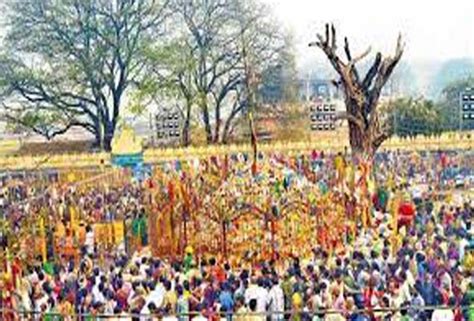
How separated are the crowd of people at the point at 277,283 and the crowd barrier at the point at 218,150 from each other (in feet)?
34.8

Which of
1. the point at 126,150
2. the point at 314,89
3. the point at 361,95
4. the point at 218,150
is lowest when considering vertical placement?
the point at 218,150

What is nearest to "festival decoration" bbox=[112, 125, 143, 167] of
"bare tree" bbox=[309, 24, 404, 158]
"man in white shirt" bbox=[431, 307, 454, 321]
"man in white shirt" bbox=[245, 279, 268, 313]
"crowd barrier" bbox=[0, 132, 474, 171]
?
"crowd barrier" bbox=[0, 132, 474, 171]

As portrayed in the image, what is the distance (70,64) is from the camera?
3334cm

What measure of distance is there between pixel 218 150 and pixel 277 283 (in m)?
16.8

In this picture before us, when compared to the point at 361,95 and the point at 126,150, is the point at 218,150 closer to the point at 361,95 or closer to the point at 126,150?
the point at 126,150

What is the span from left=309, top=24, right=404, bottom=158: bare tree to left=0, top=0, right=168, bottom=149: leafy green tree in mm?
14346

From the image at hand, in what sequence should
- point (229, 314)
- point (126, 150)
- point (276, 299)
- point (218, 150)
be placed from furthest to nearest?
point (218, 150) < point (126, 150) < point (276, 299) < point (229, 314)

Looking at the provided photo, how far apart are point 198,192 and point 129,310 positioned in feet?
22.0

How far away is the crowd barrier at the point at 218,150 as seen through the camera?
26609 mm

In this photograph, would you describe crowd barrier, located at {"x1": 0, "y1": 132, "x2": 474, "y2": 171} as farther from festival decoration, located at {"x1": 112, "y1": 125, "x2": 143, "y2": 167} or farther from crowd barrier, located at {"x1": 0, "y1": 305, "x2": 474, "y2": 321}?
crowd barrier, located at {"x1": 0, "y1": 305, "x2": 474, "y2": 321}

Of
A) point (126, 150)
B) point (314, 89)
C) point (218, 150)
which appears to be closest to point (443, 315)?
point (126, 150)

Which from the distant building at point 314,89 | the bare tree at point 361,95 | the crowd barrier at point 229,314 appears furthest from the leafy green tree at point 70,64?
the crowd barrier at point 229,314

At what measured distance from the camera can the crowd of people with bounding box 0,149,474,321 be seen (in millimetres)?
10398

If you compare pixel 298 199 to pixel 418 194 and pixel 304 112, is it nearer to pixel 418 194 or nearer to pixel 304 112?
pixel 418 194
